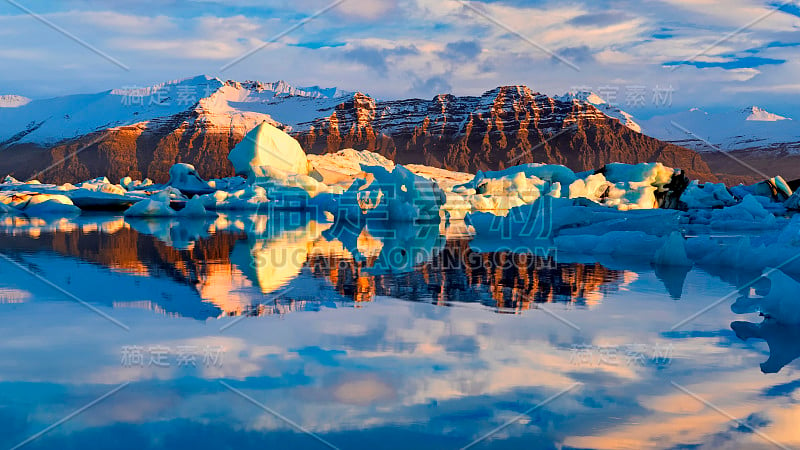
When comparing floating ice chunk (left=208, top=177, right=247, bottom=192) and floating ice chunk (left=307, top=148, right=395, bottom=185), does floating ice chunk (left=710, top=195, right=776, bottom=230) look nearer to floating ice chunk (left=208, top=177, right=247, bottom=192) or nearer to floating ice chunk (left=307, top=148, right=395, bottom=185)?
floating ice chunk (left=307, top=148, right=395, bottom=185)

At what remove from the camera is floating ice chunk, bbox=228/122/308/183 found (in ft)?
95.1

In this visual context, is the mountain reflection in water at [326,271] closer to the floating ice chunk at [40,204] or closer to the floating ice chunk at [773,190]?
the floating ice chunk at [40,204]

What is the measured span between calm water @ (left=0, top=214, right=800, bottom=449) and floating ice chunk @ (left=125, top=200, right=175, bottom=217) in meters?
15.1

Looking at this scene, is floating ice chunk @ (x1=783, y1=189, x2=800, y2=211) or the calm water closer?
the calm water

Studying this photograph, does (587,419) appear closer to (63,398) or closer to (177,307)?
(63,398)

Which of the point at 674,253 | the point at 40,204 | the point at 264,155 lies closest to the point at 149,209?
the point at 40,204

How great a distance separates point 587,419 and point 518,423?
10.6 inches

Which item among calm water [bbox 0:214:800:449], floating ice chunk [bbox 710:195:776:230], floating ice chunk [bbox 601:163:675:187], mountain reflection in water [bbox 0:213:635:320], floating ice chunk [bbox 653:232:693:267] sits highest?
floating ice chunk [bbox 601:163:675:187]

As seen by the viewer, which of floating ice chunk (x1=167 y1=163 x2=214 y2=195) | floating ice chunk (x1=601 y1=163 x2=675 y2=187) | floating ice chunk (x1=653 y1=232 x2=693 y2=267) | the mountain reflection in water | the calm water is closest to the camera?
the calm water

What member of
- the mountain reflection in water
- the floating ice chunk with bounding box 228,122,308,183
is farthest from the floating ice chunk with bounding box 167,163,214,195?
the mountain reflection in water

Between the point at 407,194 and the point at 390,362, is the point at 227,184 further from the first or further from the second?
the point at 390,362

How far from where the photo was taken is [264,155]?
2930 centimetres

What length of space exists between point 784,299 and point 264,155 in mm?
26341

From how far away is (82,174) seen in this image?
9631 cm
